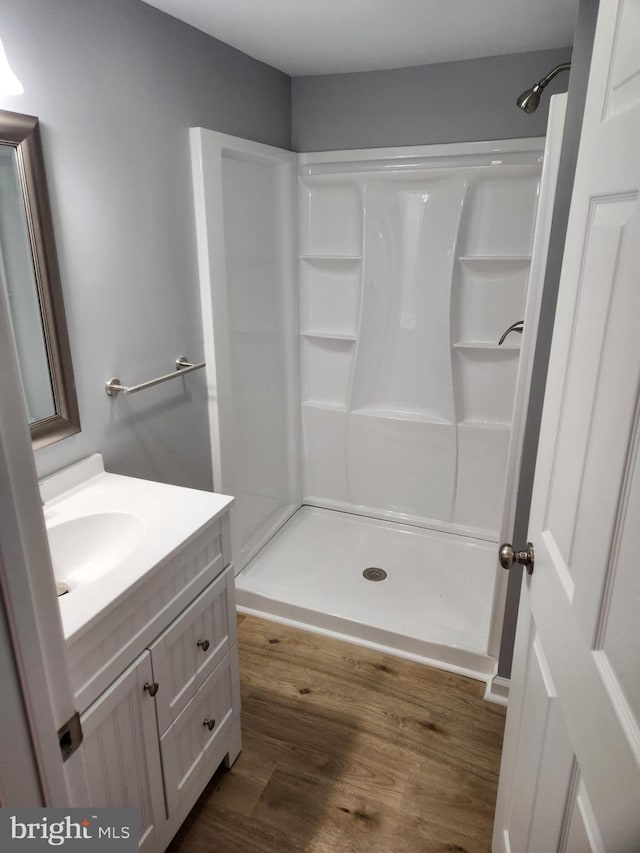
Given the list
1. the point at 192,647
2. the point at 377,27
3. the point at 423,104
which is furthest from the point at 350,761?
the point at 423,104

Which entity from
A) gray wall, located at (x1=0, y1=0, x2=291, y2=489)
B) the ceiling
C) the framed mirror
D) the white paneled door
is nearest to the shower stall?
gray wall, located at (x1=0, y1=0, x2=291, y2=489)

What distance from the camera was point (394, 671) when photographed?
6.92 feet

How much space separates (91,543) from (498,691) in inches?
57.2

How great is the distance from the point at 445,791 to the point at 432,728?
22cm

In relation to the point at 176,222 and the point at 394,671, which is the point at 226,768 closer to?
the point at 394,671

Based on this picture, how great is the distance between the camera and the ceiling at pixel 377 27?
170 centimetres

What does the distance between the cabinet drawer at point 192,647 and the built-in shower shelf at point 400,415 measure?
1507 millimetres

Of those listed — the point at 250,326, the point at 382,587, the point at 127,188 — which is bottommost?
the point at 382,587

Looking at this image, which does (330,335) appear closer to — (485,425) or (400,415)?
(400,415)

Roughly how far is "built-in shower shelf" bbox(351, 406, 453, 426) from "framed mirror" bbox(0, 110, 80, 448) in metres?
1.61

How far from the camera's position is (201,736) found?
1540 millimetres

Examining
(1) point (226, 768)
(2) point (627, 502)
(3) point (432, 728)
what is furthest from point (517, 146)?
(1) point (226, 768)

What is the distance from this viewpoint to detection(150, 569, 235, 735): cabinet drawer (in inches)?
52.7

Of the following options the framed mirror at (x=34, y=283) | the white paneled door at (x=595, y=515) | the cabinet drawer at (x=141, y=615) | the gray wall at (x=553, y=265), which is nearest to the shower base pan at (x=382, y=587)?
the gray wall at (x=553, y=265)
